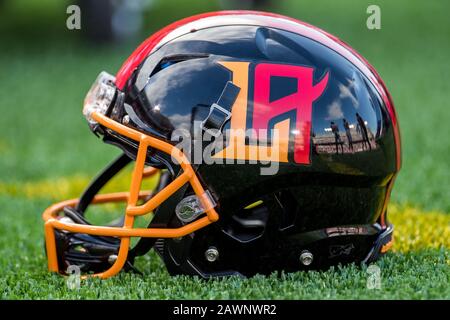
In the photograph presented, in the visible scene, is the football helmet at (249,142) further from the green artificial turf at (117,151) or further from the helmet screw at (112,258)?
the green artificial turf at (117,151)

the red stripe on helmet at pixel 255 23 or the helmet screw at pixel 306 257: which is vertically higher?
the red stripe on helmet at pixel 255 23

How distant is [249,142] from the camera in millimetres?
2500

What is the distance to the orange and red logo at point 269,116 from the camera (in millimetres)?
2494

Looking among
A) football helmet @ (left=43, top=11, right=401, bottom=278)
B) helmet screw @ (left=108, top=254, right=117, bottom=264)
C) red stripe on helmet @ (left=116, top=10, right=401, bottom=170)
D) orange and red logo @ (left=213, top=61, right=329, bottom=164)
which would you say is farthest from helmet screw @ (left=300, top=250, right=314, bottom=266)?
helmet screw @ (left=108, top=254, right=117, bottom=264)

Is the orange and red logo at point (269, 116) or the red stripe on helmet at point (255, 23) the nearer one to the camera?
the orange and red logo at point (269, 116)

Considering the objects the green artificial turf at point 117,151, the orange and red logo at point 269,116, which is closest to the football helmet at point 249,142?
the orange and red logo at point 269,116

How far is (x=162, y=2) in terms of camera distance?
35.6 ft

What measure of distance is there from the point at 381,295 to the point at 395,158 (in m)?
0.55

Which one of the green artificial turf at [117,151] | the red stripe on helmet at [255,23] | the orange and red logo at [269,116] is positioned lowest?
the green artificial turf at [117,151]

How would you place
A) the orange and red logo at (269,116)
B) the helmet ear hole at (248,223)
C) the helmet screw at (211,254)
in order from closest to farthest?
the orange and red logo at (269,116)
the helmet screw at (211,254)
the helmet ear hole at (248,223)

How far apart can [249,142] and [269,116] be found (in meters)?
0.11

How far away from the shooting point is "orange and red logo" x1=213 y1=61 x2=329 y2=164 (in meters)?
2.49

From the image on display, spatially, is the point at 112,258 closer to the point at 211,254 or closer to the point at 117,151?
the point at 211,254
